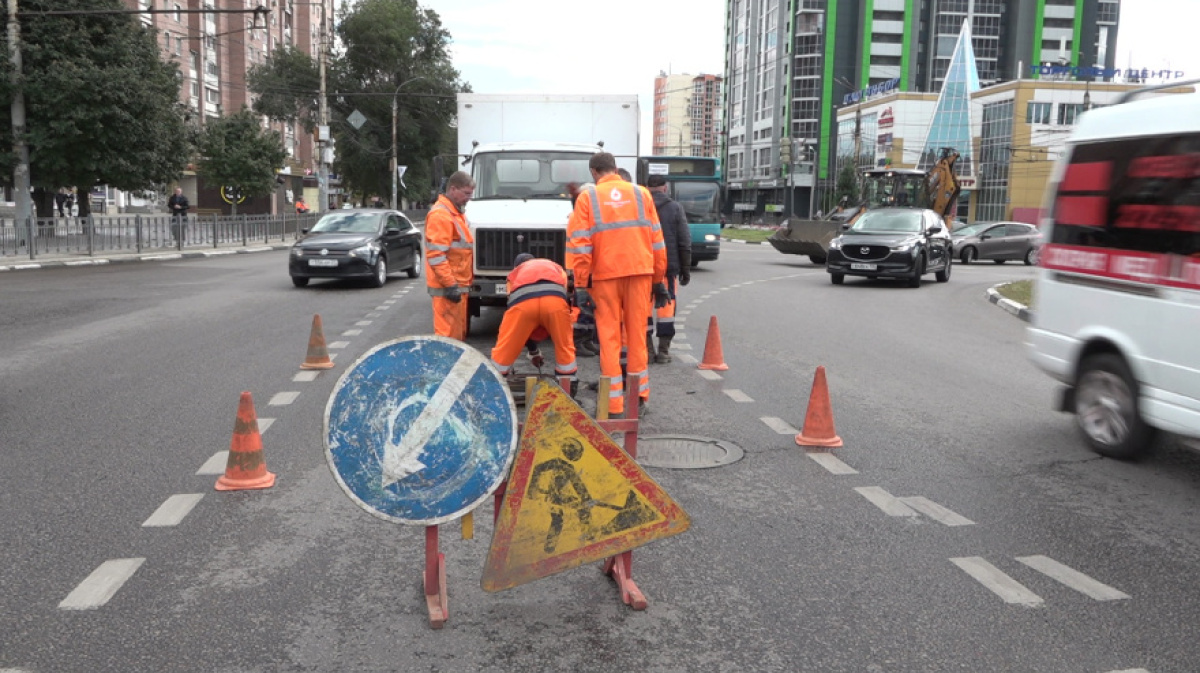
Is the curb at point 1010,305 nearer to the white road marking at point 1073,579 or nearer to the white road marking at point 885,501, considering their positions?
the white road marking at point 885,501

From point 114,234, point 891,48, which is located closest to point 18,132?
point 114,234

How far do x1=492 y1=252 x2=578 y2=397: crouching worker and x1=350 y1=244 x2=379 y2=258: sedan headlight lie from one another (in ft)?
41.4

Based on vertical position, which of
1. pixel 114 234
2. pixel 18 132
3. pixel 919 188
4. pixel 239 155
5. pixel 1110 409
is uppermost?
pixel 18 132

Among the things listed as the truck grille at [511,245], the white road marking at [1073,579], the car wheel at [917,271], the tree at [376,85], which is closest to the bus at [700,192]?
the car wheel at [917,271]

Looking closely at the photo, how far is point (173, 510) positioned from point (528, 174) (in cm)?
858

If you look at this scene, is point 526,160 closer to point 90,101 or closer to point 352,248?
point 352,248

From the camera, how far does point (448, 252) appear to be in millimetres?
9750

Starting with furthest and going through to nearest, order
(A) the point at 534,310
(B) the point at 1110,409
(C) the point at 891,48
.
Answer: (C) the point at 891,48
(A) the point at 534,310
(B) the point at 1110,409

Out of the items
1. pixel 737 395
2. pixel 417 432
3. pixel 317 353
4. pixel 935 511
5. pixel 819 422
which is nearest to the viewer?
pixel 417 432

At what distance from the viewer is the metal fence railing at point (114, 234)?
2623cm

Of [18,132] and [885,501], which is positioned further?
[18,132]

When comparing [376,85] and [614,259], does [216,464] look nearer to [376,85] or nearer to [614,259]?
[614,259]

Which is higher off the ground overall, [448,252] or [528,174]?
[528,174]

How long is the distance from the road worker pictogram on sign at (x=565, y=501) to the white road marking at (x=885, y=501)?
2.01 metres
